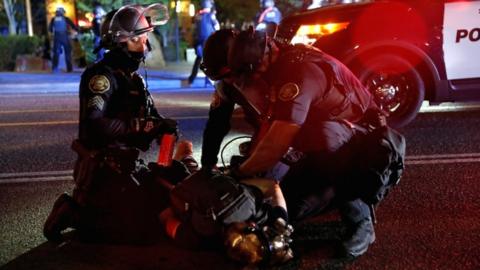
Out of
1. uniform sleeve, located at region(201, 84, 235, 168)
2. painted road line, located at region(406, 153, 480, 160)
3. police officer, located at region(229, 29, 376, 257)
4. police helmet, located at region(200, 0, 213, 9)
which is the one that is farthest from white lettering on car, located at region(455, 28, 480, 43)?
police helmet, located at region(200, 0, 213, 9)

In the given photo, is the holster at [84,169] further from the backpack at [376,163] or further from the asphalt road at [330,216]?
the backpack at [376,163]

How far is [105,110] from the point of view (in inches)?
141

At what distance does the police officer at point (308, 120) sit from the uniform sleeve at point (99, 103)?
2.55 ft

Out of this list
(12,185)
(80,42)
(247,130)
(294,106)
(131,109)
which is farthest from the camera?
(80,42)

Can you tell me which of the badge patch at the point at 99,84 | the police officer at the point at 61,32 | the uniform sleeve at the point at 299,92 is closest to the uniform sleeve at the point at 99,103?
the badge patch at the point at 99,84

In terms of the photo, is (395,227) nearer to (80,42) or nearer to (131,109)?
(131,109)

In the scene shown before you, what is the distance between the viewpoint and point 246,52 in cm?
323

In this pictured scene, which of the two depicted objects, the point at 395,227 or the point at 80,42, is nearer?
the point at 395,227

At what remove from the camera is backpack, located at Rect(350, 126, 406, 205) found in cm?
334

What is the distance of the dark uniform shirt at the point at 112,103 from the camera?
3.54 m

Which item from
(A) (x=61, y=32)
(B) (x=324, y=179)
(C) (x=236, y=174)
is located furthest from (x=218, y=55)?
(A) (x=61, y=32)

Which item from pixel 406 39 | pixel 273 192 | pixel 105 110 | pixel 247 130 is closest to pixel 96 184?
pixel 105 110

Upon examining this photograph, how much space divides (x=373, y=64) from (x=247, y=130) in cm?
163

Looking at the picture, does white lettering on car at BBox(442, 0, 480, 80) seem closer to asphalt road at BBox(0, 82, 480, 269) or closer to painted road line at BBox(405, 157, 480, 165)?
asphalt road at BBox(0, 82, 480, 269)
